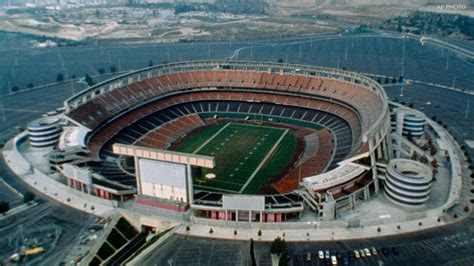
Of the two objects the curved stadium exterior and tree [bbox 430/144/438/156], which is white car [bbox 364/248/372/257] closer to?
the curved stadium exterior

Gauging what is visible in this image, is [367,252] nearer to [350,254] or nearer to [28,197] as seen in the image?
[350,254]

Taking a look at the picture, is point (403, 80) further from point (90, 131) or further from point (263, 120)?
point (90, 131)

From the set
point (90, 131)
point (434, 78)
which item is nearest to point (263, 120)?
point (90, 131)

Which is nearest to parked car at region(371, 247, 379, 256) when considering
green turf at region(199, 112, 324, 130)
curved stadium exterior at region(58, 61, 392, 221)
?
curved stadium exterior at region(58, 61, 392, 221)

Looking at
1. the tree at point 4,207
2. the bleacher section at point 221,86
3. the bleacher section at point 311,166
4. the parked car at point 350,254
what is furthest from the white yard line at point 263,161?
the tree at point 4,207

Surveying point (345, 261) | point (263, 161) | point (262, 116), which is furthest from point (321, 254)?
point (262, 116)
